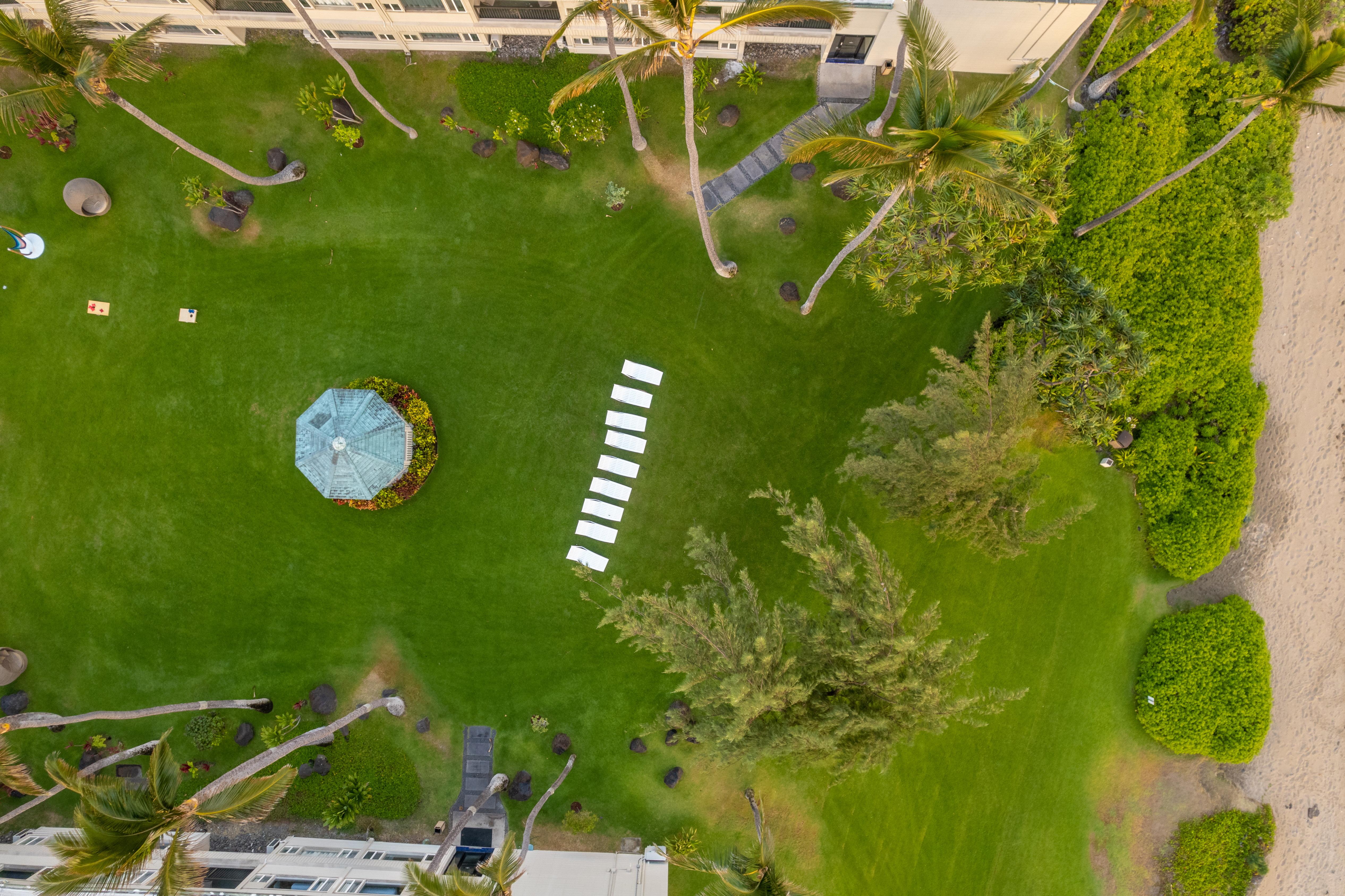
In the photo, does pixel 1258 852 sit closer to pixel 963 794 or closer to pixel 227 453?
pixel 963 794

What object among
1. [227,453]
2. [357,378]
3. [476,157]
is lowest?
[227,453]

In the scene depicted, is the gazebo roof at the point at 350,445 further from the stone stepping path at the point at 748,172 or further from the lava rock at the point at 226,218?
the stone stepping path at the point at 748,172

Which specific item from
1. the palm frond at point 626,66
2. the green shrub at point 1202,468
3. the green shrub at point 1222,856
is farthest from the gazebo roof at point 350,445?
the green shrub at point 1222,856

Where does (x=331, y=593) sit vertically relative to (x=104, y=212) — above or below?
below

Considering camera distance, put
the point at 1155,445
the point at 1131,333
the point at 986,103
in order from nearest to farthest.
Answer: the point at 986,103 < the point at 1131,333 < the point at 1155,445

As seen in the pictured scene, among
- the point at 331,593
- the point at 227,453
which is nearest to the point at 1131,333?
the point at 331,593

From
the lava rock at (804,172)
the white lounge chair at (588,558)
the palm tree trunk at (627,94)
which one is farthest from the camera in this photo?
the lava rock at (804,172)
